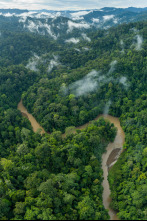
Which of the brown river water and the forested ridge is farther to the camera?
the brown river water

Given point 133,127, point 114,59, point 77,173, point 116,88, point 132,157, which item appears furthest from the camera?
point 114,59

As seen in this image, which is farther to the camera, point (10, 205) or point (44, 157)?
point (44, 157)

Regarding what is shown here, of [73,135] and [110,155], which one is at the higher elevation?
[73,135]

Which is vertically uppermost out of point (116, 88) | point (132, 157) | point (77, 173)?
point (116, 88)

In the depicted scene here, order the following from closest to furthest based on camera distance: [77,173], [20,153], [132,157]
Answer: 1. [77,173]
2. [20,153]
3. [132,157]

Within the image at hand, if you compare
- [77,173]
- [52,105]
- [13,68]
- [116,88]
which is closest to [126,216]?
[77,173]

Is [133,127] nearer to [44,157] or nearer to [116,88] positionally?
[116,88]

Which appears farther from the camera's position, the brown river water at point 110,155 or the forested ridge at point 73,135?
the brown river water at point 110,155

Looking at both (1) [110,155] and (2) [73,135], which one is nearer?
(2) [73,135]
